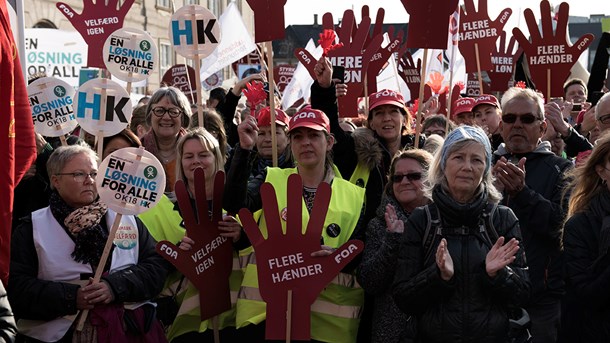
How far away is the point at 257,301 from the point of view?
5.05 metres

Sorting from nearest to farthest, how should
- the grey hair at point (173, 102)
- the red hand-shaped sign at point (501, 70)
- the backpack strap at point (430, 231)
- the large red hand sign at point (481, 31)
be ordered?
the backpack strap at point (430, 231) → the grey hair at point (173, 102) → the large red hand sign at point (481, 31) → the red hand-shaped sign at point (501, 70)

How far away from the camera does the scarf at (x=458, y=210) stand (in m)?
4.08

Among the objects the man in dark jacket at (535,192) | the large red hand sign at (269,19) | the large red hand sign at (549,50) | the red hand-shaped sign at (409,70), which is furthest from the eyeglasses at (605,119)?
the red hand-shaped sign at (409,70)

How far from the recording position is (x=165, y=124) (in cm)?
639

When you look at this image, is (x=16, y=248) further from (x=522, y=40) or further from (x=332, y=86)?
(x=522, y=40)

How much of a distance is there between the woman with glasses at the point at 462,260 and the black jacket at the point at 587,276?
25cm

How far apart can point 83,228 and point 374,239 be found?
56.0 inches

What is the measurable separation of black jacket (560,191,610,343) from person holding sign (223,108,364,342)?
1.15m

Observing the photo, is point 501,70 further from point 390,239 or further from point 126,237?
point 126,237

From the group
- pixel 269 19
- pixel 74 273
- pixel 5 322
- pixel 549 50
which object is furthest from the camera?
pixel 549 50

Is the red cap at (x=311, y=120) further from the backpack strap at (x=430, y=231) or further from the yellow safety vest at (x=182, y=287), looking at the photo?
the backpack strap at (x=430, y=231)

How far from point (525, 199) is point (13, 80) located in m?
2.66

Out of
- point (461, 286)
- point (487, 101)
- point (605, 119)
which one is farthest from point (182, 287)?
point (487, 101)

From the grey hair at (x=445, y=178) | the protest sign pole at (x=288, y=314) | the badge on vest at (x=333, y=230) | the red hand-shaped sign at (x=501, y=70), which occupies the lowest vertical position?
the protest sign pole at (x=288, y=314)
